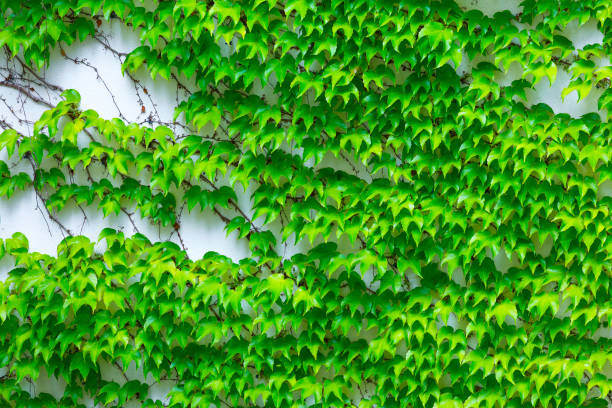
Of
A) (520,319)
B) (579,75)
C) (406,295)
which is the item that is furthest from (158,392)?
(579,75)

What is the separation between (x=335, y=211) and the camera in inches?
97.4

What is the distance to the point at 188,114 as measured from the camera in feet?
8.25

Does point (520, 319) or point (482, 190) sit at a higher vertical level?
point (482, 190)

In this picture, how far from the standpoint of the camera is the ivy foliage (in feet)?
7.96

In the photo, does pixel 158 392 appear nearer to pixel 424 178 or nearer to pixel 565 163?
pixel 424 178

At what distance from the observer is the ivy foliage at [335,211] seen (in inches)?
95.5

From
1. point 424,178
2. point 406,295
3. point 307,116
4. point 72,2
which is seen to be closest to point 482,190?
point 424,178

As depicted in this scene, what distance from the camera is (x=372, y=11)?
7.97 ft

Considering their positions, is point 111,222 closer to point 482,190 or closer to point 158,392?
point 158,392

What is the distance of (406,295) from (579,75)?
3.72 ft

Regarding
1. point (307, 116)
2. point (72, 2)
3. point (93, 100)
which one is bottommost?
point (307, 116)

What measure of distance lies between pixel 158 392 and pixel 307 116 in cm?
133

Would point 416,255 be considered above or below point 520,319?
above

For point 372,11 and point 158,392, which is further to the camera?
point 158,392
